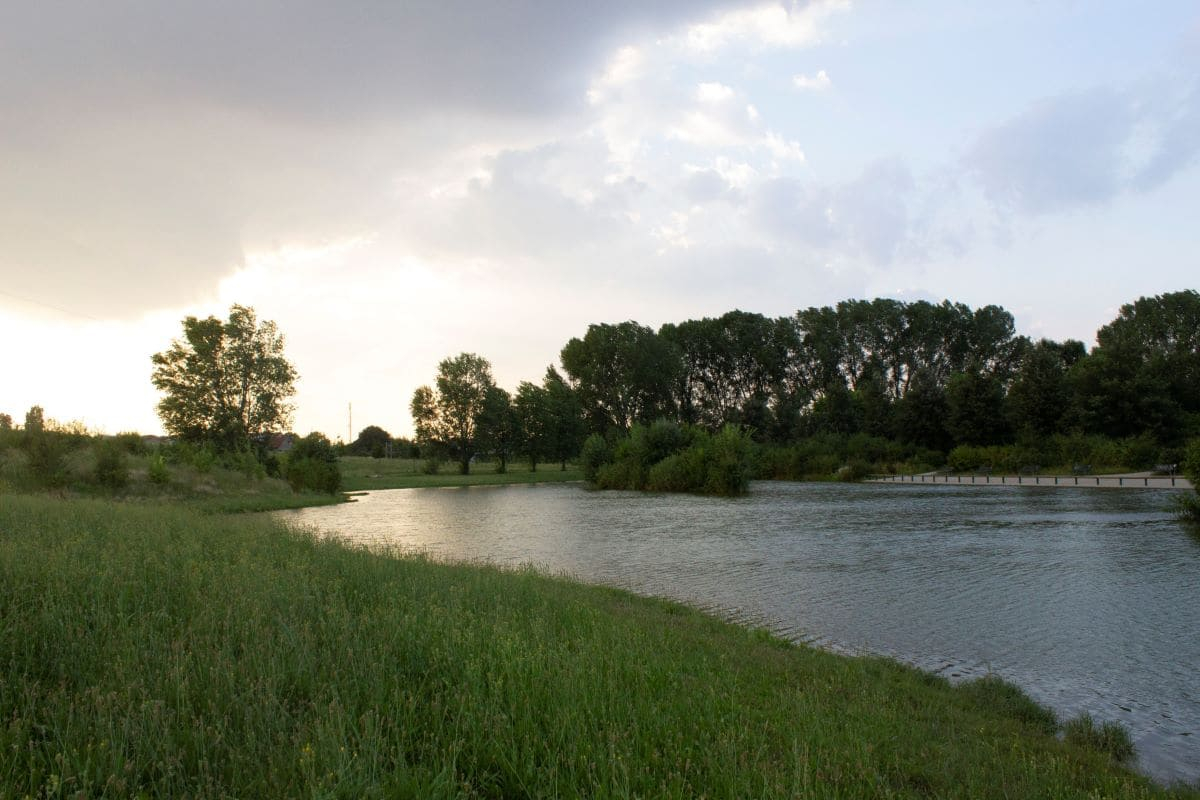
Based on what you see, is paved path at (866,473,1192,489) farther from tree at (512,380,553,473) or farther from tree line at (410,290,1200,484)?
tree at (512,380,553,473)

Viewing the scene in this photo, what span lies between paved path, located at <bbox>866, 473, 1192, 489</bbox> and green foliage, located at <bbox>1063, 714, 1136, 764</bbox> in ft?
120

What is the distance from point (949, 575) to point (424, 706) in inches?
555

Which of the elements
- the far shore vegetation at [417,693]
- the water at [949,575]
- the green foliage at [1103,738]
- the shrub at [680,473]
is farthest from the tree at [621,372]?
the green foliage at [1103,738]

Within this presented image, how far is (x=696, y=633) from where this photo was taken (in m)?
8.73

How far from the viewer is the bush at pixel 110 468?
2905 centimetres

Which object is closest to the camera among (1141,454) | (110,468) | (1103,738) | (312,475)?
(1103,738)

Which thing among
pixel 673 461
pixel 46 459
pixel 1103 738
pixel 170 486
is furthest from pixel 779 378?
pixel 1103 738

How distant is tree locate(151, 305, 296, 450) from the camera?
2095 inches

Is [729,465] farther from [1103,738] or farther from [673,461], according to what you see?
[1103,738]

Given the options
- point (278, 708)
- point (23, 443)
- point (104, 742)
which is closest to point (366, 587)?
point (278, 708)

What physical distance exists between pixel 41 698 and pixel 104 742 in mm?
1105

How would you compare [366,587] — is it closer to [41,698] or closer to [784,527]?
[41,698]

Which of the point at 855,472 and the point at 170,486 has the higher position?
the point at 170,486

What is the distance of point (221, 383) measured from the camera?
177ft
